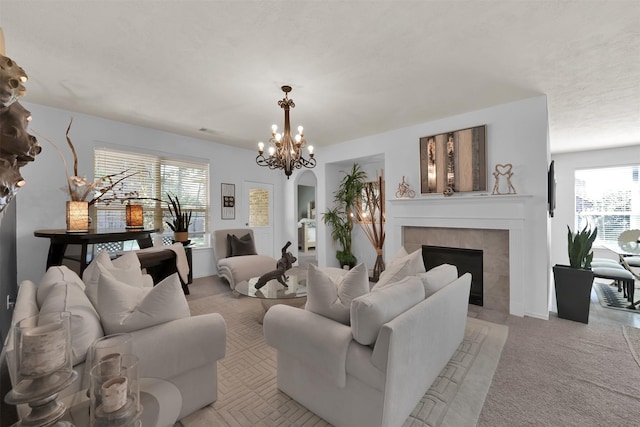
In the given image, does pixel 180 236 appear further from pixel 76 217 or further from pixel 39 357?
pixel 39 357

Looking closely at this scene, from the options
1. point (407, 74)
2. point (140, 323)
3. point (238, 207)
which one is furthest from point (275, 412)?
point (238, 207)

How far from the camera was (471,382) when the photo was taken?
6.66 ft

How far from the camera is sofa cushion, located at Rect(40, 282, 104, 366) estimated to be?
1.32 meters

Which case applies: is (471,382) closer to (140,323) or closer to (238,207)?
(140,323)

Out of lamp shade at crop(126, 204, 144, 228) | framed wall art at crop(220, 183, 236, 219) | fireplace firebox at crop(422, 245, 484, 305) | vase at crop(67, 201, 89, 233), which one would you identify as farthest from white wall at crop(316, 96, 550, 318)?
vase at crop(67, 201, 89, 233)

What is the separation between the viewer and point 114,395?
88cm

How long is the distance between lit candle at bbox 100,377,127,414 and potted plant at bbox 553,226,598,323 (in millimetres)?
4222

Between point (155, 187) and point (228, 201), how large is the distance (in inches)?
53.9

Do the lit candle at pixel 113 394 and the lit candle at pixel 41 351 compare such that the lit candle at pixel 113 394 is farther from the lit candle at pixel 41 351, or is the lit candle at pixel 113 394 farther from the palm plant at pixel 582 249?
the palm plant at pixel 582 249

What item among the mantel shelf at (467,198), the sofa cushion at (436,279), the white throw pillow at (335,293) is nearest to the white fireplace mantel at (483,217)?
the mantel shelf at (467,198)

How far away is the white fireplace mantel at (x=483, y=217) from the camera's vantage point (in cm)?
340

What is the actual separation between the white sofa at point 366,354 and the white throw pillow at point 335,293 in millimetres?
58

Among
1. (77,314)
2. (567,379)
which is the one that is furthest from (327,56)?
(567,379)

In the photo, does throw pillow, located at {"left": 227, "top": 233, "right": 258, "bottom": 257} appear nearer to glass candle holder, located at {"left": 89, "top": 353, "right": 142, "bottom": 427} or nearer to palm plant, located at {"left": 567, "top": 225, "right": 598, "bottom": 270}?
glass candle holder, located at {"left": 89, "top": 353, "right": 142, "bottom": 427}
